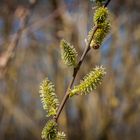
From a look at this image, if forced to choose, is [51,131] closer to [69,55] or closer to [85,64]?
[69,55]

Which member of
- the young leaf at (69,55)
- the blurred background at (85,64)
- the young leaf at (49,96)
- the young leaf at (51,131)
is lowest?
the young leaf at (51,131)

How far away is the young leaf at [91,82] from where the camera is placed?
0.80 metres

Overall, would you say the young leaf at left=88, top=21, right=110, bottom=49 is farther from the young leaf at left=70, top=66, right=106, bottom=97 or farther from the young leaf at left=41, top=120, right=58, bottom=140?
the young leaf at left=41, top=120, right=58, bottom=140

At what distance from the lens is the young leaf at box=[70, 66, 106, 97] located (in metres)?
0.80

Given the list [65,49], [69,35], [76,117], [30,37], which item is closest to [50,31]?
[30,37]

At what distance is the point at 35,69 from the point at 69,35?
3.52ft

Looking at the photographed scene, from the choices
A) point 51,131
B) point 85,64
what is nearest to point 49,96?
point 51,131

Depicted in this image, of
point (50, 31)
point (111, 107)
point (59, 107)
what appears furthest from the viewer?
point (50, 31)

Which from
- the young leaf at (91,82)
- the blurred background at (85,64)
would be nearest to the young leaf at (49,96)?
the young leaf at (91,82)

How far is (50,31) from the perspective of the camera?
438 centimetres

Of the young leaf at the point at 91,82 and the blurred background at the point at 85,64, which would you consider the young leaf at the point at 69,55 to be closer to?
the young leaf at the point at 91,82

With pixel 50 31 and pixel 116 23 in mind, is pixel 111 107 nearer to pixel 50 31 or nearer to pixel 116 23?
pixel 116 23

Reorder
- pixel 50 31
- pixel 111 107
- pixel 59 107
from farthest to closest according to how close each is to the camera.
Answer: pixel 50 31, pixel 111 107, pixel 59 107

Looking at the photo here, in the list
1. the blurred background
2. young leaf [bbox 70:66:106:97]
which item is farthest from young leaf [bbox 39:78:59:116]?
the blurred background
